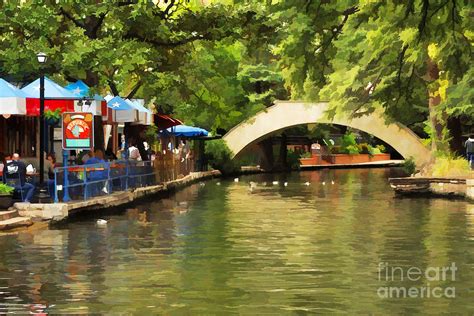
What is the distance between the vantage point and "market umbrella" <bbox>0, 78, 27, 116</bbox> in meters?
31.6

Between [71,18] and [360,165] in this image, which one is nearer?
[71,18]

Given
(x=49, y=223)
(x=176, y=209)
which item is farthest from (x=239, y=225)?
(x=176, y=209)

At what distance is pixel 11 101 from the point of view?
31.8 metres

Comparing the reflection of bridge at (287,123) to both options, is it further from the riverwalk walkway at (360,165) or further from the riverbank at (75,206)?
the riverbank at (75,206)

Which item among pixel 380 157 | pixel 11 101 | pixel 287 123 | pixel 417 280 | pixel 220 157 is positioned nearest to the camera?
pixel 417 280

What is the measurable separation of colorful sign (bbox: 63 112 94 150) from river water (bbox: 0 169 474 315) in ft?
7.35

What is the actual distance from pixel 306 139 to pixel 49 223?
236ft

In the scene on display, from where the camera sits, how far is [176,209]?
38688 mm

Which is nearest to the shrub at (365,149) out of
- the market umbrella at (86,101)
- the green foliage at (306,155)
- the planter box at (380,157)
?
the planter box at (380,157)

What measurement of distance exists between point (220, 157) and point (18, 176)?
4377 cm

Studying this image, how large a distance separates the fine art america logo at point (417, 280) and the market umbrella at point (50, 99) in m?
14.4

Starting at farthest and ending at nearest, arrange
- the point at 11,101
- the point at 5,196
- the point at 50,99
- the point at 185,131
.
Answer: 1. the point at 185,131
2. the point at 50,99
3. the point at 11,101
4. the point at 5,196

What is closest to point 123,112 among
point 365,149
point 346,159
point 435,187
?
point 435,187

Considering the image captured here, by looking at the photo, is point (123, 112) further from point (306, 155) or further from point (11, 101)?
point (306, 155)
